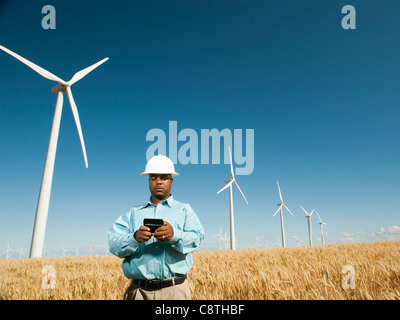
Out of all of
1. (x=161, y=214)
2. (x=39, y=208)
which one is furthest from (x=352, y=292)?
(x=39, y=208)

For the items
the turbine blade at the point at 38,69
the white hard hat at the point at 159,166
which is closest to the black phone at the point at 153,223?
the white hard hat at the point at 159,166

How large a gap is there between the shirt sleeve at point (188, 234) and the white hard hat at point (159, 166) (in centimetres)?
63

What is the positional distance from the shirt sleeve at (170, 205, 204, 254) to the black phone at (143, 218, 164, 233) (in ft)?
0.85

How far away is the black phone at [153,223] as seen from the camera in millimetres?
3006

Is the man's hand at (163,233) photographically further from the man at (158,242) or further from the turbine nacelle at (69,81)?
the turbine nacelle at (69,81)

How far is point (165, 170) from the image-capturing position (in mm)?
3723

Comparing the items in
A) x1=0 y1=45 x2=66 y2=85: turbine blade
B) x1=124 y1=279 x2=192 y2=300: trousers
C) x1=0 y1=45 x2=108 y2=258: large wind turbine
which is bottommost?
x1=124 y1=279 x2=192 y2=300: trousers

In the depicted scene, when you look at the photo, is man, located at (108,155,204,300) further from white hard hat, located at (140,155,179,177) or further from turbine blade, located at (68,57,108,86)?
turbine blade, located at (68,57,108,86)

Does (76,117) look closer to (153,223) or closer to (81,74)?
(81,74)

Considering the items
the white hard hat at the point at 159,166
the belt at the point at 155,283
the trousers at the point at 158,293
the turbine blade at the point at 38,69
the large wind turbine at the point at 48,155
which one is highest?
the turbine blade at the point at 38,69

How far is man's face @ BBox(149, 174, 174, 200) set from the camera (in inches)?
147

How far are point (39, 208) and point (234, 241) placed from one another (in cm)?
2365

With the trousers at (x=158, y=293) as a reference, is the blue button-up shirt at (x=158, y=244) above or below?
above

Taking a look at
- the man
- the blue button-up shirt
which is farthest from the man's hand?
the blue button-up shirt
